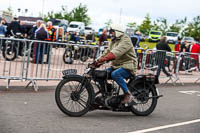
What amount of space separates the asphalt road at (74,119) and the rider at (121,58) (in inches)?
24.3

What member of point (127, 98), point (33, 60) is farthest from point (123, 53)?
point (33, 60)

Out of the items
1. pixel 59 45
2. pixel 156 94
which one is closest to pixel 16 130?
pixel 156 94

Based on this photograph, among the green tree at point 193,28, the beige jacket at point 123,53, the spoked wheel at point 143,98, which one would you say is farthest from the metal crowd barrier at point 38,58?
the green tree at point 193,28

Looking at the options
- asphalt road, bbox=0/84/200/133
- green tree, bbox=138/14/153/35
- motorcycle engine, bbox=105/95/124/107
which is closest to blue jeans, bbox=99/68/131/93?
motorcycle engine, bbox=105/95/124/107

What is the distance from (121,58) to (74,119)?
4.63 feet

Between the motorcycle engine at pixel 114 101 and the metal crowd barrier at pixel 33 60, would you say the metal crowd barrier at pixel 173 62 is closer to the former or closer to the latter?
the metal crowd barrier at pixel 33 60

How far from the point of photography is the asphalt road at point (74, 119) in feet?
21.1

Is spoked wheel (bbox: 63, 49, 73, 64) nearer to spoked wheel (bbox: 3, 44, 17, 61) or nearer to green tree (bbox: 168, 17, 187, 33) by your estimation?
spoked wheel (bbox: 3, 44, 17, 61)

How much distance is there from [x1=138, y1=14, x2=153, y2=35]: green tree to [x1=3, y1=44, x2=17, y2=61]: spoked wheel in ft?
278

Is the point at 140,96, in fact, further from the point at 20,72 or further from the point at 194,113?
the point at 20,72

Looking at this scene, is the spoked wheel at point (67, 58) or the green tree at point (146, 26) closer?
the spoked wheel at point (67, 58)

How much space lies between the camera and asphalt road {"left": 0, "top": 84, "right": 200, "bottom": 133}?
6.43 metres

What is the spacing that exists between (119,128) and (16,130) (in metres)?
1.61

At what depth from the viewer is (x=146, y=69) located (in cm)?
1451
